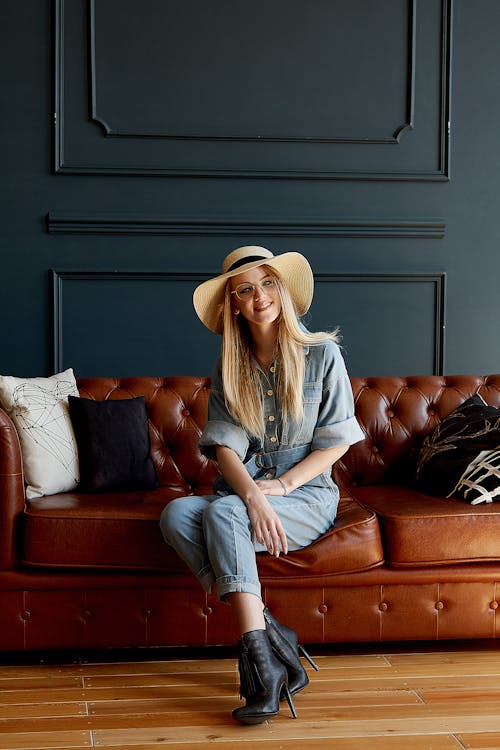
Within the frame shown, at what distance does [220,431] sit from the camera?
2.37 m

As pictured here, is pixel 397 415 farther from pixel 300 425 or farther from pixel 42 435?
pixel 42 435

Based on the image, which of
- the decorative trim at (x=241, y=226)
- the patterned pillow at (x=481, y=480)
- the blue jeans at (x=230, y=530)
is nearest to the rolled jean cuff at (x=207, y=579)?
the blue jeans at (x=230, y=530)

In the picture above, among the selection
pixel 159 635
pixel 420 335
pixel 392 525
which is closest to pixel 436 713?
pixel 392 525

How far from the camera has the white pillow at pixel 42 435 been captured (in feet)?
8.48

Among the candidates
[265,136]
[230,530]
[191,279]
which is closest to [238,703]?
[230,530]

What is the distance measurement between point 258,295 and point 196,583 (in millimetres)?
769

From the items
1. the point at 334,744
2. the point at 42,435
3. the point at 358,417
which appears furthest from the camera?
the point at 358,417

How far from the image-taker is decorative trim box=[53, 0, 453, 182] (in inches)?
138

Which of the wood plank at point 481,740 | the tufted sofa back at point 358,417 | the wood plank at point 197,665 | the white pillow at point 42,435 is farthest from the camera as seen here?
the tufted sofa back at point 358,417

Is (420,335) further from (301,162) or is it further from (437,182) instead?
(301,162)

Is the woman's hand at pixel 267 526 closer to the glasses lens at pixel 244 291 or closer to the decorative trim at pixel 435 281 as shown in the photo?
the glasses lens at pixel 244 291

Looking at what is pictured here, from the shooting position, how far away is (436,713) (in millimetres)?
2023

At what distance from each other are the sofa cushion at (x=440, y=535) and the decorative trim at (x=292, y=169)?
1.68 m

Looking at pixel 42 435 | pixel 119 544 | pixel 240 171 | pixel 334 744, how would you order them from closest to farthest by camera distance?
1. pixel 334 744
2. pixel 119 544
3. pixel 42 435
4. pixel 240 171
